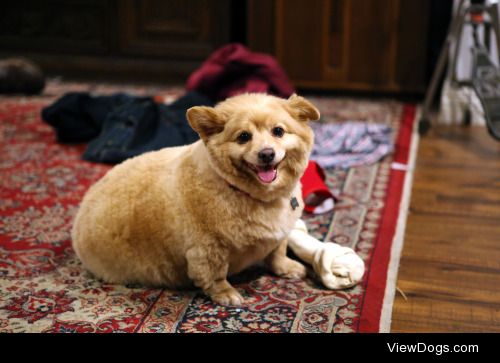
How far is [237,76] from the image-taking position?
13.0 feet

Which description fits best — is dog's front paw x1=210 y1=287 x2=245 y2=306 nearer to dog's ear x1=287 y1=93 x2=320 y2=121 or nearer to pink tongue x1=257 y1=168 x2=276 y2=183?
pink tongue x1=257 y1=168 x2=276 y2=183

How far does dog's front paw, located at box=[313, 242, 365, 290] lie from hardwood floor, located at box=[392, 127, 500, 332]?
148mm

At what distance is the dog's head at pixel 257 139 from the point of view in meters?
1.86

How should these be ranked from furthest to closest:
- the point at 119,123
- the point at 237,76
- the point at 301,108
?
the point at 237,76 → the point at 119,123 → the point at 301,108

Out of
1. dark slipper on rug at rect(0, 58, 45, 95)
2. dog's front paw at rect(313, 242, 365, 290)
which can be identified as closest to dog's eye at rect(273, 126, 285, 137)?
dog's front paw at rect(313, 242, 365, 290)

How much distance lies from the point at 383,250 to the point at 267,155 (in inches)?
30.3

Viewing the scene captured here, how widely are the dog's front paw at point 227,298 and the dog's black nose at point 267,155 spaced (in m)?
0.44

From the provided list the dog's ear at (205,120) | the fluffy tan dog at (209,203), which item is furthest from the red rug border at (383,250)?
the dog's ear at (205,120)

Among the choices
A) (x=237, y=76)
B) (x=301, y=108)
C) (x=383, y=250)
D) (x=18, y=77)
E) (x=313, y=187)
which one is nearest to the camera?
(x=301, y=108)

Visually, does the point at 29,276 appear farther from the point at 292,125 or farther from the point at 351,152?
the point at 351,152

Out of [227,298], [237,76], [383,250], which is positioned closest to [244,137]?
[227,298]

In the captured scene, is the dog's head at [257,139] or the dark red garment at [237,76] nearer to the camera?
the dog's head at [257,139]

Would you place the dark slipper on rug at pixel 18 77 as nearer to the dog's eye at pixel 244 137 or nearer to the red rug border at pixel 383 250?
the red rug border at pixel 383 250

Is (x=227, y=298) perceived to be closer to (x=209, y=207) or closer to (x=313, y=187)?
(x=209, y=207)
